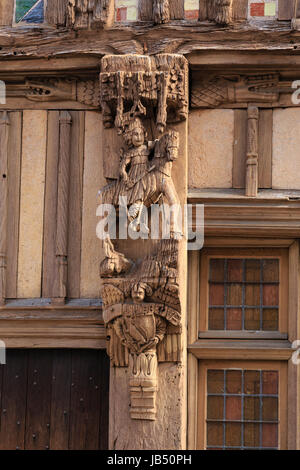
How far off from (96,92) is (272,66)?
1.24m

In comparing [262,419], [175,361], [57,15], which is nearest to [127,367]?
[175,361]

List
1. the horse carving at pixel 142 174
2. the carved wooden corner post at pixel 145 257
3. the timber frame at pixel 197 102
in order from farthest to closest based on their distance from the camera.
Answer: the timber frame at pixel 197 102 < the horse carving at pixel 142 174 < the carved wooden corner post at pixel 145 257

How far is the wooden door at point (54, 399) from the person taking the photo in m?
7.89

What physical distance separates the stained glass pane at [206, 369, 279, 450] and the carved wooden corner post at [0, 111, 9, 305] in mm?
1599

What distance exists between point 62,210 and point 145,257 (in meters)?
0.74

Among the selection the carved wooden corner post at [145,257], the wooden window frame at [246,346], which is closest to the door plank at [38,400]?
the carved wooden corner post at [145,257]

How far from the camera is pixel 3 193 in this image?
26.7 ft

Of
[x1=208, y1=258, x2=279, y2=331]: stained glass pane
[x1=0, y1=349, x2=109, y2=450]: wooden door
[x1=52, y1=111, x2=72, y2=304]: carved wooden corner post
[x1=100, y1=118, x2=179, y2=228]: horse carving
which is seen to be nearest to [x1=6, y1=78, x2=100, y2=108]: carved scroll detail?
[x1=52, y1=111, x2=72, y2=304]: carved wooden corner post

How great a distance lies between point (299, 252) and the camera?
8031 mm

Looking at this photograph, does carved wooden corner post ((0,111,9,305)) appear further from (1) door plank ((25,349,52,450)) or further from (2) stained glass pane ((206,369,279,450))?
(2) stained glass pane ((206,369,279,450))

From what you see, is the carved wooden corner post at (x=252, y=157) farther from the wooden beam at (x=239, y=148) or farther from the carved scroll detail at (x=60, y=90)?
the carved scroll detail at (x=60, y=90)

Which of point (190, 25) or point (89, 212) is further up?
point (190, 25)

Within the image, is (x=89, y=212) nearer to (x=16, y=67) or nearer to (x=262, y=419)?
(x=16, y=67)

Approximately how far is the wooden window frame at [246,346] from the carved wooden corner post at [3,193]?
1.30 meters
